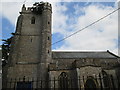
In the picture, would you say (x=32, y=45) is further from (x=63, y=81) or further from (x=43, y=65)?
(x=63, y=81)

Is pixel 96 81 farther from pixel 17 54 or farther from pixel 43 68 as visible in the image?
pixel 17 54

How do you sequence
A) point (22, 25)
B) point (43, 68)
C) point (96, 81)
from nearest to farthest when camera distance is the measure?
point (96, 81) < point (43, 68) < point (22, 25)

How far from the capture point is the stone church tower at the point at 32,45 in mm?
20797

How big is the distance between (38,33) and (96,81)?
15514 millimetres

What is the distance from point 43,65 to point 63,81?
4.66m

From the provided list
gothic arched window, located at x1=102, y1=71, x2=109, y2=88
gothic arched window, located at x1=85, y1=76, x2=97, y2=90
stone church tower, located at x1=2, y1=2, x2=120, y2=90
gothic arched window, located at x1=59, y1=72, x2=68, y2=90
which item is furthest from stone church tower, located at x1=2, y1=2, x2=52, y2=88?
gothic arched window, located at x1=102, y1=71, x2=109, y2=88

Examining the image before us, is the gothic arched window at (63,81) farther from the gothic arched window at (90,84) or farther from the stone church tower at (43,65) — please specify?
the gothic arched window at (90,84)

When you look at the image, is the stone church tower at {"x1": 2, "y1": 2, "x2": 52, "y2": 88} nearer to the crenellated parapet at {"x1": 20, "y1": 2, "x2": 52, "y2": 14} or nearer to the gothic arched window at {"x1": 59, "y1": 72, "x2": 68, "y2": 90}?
the crenellated parapet at {"x1": 20, "y1": 2, "x2": 52, "y2": 14}

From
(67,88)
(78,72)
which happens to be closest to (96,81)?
(78,72)

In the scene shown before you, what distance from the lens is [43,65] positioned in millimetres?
20734

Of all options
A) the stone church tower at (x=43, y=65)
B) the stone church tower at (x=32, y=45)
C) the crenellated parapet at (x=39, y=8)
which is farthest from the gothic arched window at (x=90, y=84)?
the crenellated parapet at (x=39, y=8)

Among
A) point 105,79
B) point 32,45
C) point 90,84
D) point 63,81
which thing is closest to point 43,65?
point 63,81

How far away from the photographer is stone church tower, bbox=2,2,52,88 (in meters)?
20.8

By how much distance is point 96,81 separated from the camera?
57.8ft
